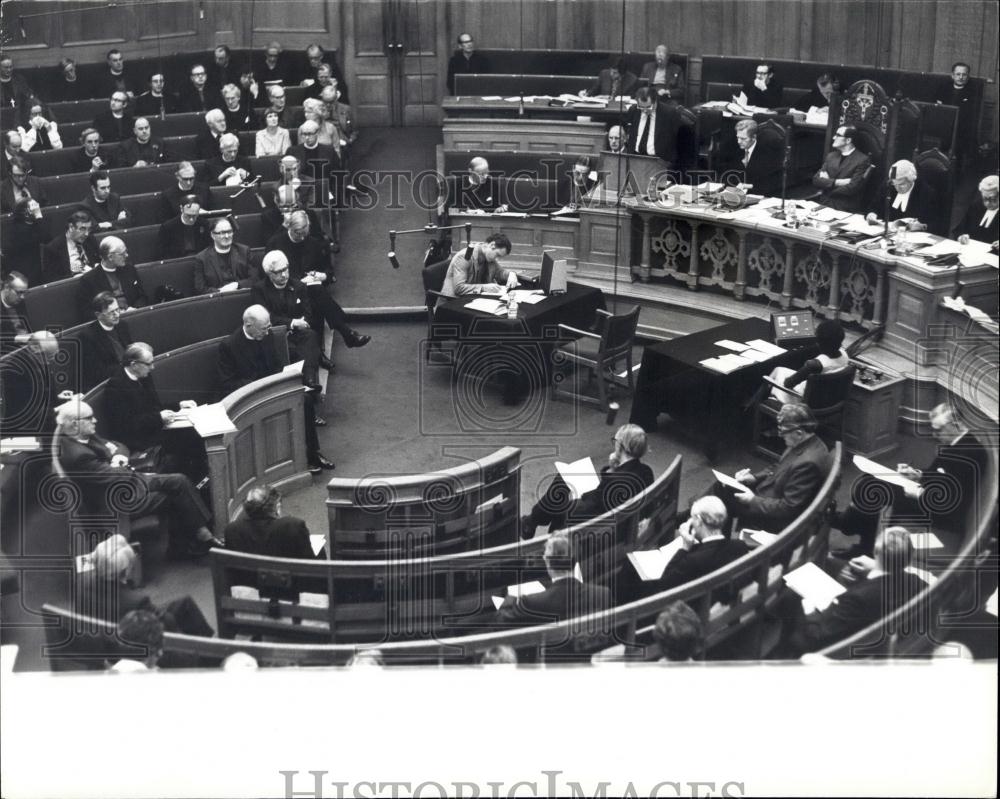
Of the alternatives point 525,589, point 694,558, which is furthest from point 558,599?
point 694,558

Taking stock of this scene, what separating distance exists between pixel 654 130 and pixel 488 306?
3450mm

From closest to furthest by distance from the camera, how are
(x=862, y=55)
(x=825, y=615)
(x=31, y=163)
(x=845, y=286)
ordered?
(x=825, y=615), (x=845, y=286), (x=31, y=163), (x=862, y=55)

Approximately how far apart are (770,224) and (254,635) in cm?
535

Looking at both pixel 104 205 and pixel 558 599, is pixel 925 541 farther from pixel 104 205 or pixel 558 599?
pixel 104 205

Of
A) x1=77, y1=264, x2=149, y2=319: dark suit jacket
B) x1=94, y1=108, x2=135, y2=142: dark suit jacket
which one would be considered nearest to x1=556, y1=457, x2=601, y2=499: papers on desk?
x1=77, y1=264, x2=149, y2=319: dark suit jacket

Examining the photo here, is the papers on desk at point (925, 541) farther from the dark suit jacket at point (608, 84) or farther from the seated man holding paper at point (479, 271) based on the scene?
the dark suit jacket at point (608, 84)

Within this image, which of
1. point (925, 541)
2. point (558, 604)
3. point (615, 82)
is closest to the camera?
point (558, 604)

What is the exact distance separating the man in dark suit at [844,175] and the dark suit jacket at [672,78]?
308 centimetres

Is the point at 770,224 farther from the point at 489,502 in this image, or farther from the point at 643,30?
the point at 643,30

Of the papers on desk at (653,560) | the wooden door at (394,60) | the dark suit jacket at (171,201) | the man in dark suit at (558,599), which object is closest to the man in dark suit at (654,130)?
the wooden door at (394,60)

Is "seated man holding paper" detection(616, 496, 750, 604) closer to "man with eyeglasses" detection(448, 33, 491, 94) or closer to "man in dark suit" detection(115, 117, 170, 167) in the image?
"man in dark suit" detection(115, 117, 170, 167)

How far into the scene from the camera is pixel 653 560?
6539 millimetres

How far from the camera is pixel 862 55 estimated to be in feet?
45.0

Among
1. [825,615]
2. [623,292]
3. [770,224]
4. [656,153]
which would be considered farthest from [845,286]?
[825,615]
